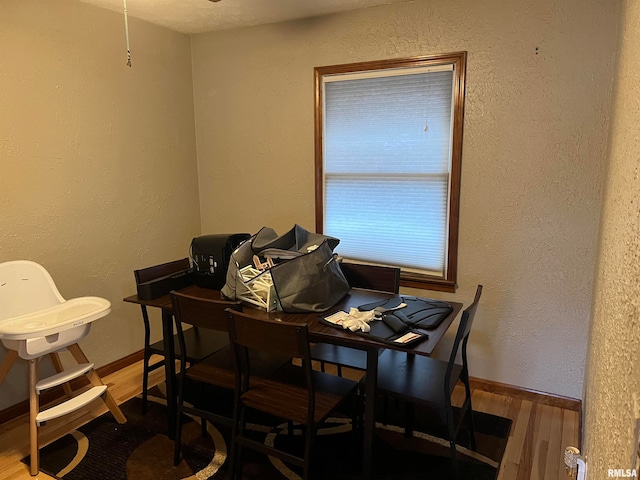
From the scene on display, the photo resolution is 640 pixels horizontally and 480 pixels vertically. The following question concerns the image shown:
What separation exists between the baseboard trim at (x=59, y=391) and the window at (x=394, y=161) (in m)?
1.68

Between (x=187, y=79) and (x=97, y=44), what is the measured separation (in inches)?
30.8

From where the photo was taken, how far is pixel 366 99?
2994mm

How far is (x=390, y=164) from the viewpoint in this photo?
2996 millimetres

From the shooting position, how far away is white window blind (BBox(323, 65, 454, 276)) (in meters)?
2.84

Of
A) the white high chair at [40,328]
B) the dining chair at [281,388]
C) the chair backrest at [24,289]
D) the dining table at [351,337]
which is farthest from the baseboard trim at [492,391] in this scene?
the dining chair at [281,388]

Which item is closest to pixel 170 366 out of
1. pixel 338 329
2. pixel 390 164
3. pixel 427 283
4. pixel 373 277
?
pixel 338 329

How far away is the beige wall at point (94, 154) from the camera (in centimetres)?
253

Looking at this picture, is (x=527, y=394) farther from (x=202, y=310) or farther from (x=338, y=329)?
(x=202, y=310)

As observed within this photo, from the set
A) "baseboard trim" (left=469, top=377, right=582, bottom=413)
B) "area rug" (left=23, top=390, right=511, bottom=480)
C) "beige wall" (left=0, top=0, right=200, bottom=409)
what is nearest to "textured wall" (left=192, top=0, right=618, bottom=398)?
"baseboard trim" (left=469, top=377, right=582, bottom=413)

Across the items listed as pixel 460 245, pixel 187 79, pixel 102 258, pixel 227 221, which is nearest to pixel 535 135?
pixel 460 245

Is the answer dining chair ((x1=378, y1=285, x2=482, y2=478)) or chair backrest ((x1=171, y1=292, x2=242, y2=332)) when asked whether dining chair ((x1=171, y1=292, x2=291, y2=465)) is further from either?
dining chair ((x1=378, y1=285, x2=482, y2=478))

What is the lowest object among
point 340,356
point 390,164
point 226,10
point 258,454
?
point 258,454

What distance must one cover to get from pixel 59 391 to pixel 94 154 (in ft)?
5.03

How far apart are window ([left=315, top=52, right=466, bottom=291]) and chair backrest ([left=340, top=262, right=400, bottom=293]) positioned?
55 centimetres
